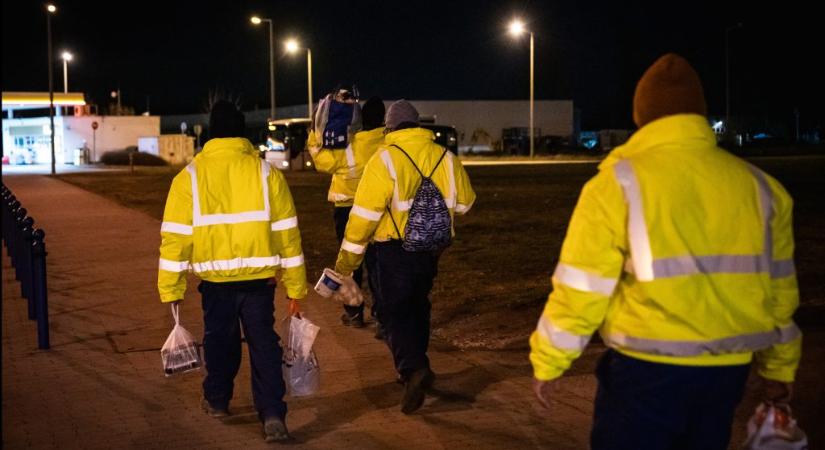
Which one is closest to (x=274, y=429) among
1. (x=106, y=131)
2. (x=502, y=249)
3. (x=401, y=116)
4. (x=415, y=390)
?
(x=415, y=390)

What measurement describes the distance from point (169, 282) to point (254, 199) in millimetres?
707

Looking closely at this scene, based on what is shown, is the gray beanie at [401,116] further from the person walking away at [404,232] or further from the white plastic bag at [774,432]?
the white plastic bag at [774,432]

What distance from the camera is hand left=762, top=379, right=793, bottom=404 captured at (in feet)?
11.8

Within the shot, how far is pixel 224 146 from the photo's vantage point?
574 centimetres

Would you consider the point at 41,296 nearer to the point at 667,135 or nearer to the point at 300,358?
the point at 300,358

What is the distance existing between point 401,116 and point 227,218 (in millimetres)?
1512

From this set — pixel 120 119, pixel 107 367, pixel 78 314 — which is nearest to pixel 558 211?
pixel 78 314

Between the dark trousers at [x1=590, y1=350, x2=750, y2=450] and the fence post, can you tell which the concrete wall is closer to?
the fence post

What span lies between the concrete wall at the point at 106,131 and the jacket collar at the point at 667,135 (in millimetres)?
63978

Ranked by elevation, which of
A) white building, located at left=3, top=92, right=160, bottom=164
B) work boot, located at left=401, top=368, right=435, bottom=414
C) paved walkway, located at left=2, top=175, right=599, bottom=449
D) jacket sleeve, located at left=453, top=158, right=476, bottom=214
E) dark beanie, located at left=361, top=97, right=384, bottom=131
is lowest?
paved walkway, located at left=2, top=175, right=599, bottom=449

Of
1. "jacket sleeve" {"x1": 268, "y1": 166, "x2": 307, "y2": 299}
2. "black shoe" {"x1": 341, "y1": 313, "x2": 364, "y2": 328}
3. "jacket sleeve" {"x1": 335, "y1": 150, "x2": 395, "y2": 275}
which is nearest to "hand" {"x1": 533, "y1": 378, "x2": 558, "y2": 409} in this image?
Result: "jacket sleeve" {"x1": 268, "y1": 166, "x2": 307, "y2": 299}

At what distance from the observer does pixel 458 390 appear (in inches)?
268

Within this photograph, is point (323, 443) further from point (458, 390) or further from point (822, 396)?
point (822, 396)

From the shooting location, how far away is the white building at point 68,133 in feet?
211
